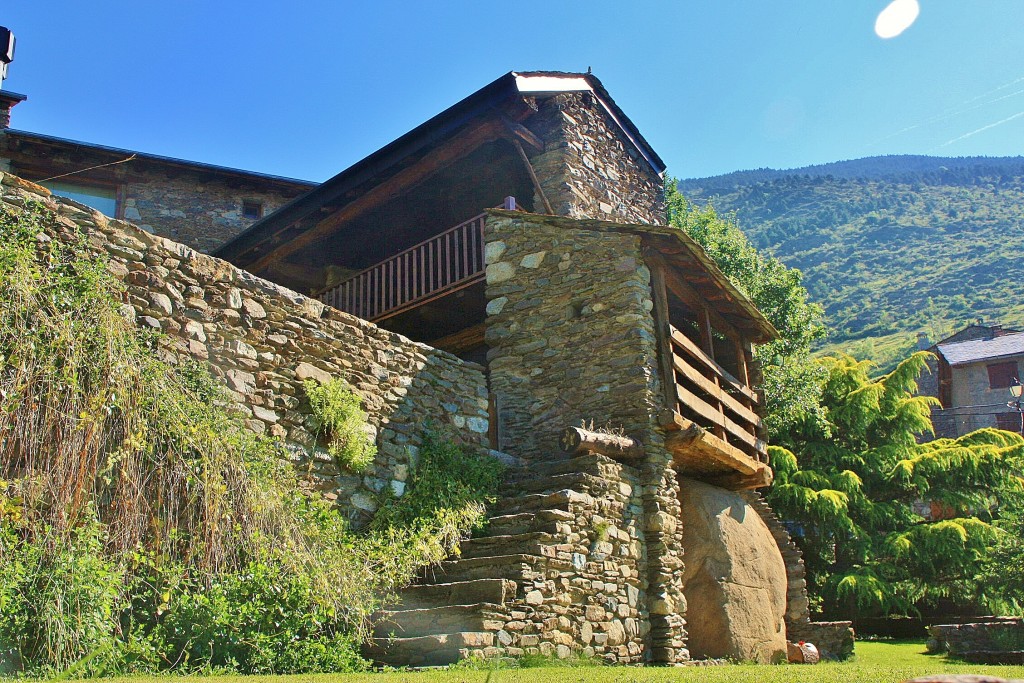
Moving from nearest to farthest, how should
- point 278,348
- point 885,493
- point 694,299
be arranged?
point 278,348 < point 694,299 < point 885,493

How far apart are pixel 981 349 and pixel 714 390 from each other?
1097 inches

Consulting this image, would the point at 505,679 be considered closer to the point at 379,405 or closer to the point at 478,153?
the point at 379,405

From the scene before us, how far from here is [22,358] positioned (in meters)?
5.52

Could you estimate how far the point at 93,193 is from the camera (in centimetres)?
1595

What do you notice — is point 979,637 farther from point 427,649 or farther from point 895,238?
point 895,238

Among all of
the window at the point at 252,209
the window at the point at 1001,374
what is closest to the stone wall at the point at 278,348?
the window at the point at 252,209

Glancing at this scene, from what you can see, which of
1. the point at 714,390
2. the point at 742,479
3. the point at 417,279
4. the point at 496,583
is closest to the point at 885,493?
the point at 742,479

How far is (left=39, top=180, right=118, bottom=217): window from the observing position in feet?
51.7

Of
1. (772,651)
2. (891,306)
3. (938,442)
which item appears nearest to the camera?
(772,651)

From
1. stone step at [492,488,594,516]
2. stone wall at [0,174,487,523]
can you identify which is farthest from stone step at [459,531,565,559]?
stone wall at [0,174,487,523]

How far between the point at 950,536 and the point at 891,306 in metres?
48.7

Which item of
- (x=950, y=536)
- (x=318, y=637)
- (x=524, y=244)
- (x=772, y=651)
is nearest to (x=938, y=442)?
(x=950, y=536)

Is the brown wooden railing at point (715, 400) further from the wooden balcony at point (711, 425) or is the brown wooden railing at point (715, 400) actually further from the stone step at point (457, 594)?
the stone step at point (457, 594)

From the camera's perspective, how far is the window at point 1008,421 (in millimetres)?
29906
